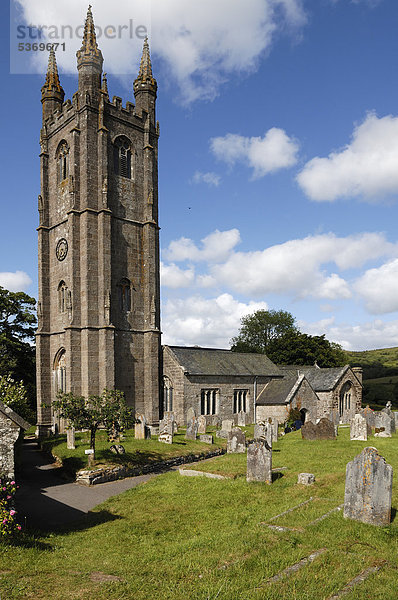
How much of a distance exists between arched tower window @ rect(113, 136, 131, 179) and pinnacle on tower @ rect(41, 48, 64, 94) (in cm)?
872

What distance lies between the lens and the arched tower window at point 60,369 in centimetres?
3453

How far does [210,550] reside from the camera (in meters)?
9.07

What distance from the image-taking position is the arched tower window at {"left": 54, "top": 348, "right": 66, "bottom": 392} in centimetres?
3453

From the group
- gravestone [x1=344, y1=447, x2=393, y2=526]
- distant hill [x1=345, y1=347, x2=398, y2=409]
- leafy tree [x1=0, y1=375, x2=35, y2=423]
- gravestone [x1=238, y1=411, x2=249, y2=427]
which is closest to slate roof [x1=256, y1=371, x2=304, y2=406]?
gravestone [x1=238, y1=411, x2=249, y2=427]

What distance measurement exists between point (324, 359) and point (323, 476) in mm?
46284

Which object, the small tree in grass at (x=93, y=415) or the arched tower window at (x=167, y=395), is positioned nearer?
the small tree in grass at (x=93, y=415)

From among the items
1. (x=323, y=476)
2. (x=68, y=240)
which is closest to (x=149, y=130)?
(x=68, y=240)

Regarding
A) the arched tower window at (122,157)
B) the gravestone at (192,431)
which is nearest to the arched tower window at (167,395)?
the gravestone at (192,431)

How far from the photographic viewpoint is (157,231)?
37406 millimetres

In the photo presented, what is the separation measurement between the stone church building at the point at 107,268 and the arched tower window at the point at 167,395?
8 cm

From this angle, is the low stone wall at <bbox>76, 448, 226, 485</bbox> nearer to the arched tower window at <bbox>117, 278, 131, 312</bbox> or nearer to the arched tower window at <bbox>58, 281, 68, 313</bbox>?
the arched tower window at <bbox>117, 278, 131, 312</bbox>

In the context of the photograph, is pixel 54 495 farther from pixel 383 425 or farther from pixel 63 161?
pixel 63 161

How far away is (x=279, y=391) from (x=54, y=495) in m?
25.9

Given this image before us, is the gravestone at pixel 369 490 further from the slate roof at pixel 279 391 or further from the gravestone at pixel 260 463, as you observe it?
the slate roof at pixel 279 391
